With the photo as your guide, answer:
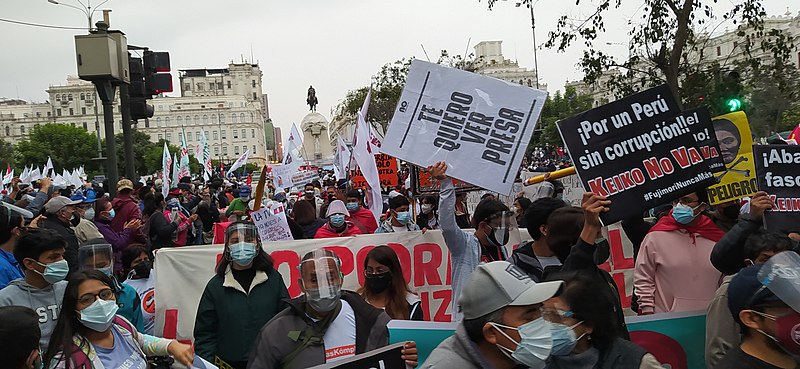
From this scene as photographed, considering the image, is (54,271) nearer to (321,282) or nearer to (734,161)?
(321,282)

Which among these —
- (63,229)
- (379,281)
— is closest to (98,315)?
(379,281)

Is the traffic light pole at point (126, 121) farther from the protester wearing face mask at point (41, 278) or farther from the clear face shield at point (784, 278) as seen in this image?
the clear face shield at point (784, 278)

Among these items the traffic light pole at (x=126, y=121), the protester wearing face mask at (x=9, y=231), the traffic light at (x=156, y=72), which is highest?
the traffic light at (x=156, y=72)

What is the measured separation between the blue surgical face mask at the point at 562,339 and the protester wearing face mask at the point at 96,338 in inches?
69.6

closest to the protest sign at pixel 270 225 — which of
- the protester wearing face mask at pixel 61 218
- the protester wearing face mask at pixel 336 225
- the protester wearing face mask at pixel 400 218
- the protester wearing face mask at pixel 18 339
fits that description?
the protester wearing face mask at pixel 336 225

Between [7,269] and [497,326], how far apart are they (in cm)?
410

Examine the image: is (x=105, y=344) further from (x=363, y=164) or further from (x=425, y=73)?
(x=363, y=164)

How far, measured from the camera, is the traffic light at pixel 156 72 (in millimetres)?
10672

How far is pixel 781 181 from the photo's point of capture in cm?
509

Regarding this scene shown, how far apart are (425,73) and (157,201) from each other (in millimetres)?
7125

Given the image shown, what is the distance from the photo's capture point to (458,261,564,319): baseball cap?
2.93m

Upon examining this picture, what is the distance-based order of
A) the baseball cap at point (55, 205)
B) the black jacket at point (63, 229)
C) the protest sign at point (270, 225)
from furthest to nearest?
1. the protest sign at point (270, 225)
2. the baseball cap at point (55, 205)
3. the black jacket at point (63, 229)

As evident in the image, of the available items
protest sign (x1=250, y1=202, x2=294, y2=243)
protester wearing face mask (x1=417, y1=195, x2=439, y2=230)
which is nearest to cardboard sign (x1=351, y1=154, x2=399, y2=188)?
protester wearing face mask (x1=417, y1=195, x2=439, y2=230)

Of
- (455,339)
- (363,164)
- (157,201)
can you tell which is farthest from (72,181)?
(455,339)
